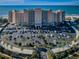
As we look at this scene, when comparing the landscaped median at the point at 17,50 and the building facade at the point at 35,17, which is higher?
the building facade at the point at 35,17

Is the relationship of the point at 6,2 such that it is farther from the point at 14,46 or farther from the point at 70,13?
the point at 70,13

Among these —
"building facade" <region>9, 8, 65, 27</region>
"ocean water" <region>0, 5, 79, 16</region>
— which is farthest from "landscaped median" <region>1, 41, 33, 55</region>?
"ocean water" <region>0, 5, 79, 16</region>

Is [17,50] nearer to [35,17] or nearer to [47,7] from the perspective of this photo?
[35,17]

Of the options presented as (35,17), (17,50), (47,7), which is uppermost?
(47,7)

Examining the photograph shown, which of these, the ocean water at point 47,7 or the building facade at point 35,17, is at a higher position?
the ocean water at point 47,7

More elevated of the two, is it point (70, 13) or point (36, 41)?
point (70, 13)

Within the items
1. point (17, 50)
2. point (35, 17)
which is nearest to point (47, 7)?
A: point (35, 17)

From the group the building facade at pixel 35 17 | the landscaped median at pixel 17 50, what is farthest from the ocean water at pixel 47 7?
the landscaped median at pixel 17 50

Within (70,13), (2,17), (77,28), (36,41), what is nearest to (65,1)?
(70,13)

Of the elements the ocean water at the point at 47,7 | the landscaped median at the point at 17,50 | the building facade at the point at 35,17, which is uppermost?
the ocean water at the point at 47,7

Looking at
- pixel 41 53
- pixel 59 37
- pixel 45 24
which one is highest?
pixel 45 24

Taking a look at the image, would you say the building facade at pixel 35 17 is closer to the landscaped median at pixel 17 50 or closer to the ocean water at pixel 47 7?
the ocean water at pixel 47 7
